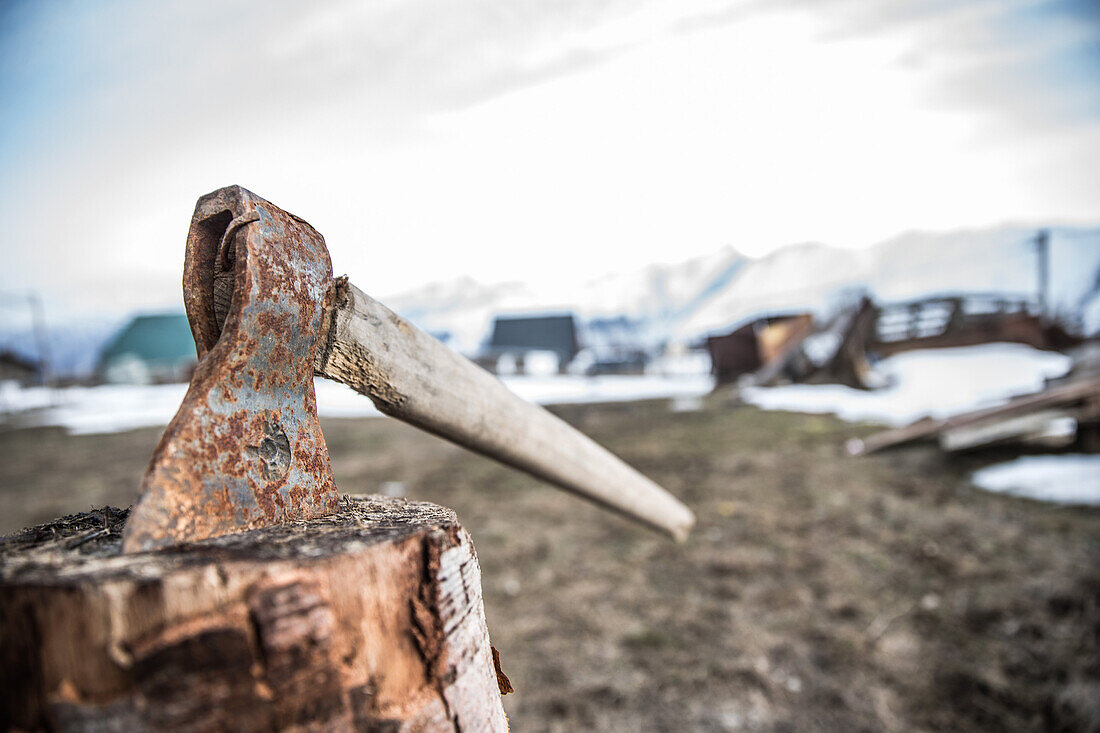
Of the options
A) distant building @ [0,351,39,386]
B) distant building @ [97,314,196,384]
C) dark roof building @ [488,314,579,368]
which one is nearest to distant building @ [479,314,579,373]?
dark roof building @ [488,314,579,368]

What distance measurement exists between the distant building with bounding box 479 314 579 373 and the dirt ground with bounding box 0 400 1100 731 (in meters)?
16.6

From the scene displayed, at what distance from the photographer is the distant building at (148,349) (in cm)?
2347

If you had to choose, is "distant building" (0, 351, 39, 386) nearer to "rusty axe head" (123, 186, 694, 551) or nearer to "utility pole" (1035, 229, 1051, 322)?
"rusty axe head" (123, 186, 694, 551)

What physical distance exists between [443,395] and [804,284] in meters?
22.3

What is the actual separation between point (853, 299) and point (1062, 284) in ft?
27.9

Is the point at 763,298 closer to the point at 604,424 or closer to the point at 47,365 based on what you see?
the point at 604,424

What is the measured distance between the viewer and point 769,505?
4.17 metres

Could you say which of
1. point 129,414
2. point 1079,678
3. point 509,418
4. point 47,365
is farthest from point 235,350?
point 47,365

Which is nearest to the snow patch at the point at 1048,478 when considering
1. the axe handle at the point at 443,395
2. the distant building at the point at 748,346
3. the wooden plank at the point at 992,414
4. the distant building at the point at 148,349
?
the wooden plank at the point at 992,414

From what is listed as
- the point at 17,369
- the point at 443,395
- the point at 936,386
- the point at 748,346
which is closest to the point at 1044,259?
the point at 748,346

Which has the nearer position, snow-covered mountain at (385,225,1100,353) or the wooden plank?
the wooden plank

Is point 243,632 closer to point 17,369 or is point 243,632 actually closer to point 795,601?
point 795,601

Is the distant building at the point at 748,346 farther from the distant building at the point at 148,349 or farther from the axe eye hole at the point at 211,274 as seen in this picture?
the distant building at the point at 148,349

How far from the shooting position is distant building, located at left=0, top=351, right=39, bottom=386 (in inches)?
922
